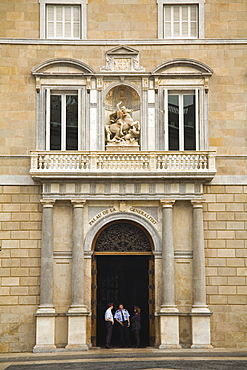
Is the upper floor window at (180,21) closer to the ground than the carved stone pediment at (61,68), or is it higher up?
higher up

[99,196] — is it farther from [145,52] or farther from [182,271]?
[145,52]

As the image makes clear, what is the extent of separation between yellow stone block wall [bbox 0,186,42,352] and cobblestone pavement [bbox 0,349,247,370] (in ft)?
3.28

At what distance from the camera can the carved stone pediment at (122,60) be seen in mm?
29266

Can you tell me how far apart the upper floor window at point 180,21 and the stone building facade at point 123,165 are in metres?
0.04

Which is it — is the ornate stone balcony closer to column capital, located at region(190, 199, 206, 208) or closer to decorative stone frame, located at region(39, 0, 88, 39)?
column capital, located at region(190, 199, 206, 208)

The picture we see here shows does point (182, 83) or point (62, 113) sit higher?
point (182, 83)

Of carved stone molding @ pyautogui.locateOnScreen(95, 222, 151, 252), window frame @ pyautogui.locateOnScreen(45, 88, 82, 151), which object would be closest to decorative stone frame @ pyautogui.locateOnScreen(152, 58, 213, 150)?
window frame @ pyautogui.locateOnScreen(45, 88, 82, 151)

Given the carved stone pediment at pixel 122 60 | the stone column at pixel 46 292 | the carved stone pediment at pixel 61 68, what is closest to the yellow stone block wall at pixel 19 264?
the stone column at pixel 46 292

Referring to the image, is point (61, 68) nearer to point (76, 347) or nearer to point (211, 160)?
point (211, 160)

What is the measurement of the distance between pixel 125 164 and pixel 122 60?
4.40 meters

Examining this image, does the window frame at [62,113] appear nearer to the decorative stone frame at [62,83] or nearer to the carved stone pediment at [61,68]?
the decorative stone frame at [62,83]

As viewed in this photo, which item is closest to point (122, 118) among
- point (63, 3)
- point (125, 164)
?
point (125, 164)

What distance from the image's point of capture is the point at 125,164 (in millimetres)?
28391

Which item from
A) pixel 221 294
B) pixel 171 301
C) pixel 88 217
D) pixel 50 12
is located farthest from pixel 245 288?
pixel 50 12
